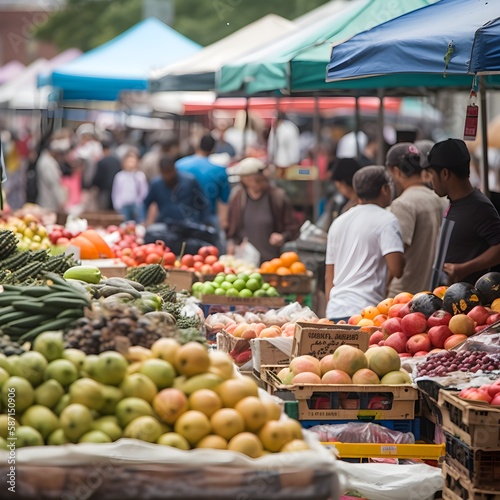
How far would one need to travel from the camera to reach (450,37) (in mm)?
6605

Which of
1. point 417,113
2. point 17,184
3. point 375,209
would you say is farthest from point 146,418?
point 417,113

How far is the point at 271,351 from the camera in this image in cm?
651

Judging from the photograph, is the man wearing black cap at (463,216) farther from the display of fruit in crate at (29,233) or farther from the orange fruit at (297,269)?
the display of fruit in crate at (29,233)

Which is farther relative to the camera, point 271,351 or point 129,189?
point 129,189

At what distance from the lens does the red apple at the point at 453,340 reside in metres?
6.59

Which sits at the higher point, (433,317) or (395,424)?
(433,317)

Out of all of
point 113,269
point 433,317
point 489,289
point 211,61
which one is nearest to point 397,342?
point 433,317

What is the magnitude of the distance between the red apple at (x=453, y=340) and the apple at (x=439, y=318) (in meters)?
0.24

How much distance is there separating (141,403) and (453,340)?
10.2ft

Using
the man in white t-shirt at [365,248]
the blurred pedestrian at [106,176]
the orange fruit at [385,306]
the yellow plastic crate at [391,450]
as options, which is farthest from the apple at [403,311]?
the blurred pedestrian at [106,176]

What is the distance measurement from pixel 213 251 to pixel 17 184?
11961mm

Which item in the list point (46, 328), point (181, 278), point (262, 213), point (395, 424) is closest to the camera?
point (46, 328)

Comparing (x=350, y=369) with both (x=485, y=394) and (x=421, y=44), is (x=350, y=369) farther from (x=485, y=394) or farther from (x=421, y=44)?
(x=421, y=44)

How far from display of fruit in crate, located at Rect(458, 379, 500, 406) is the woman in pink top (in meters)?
15.7
